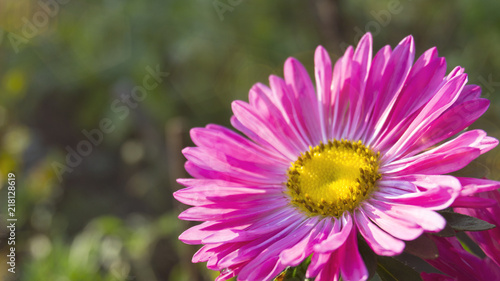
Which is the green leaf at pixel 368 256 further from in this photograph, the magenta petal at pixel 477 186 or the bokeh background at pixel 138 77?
the bokeh background at pixel 138 77

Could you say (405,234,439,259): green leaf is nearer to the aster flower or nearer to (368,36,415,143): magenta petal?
the aster flower

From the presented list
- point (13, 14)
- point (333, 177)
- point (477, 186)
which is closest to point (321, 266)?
point (477, 186)

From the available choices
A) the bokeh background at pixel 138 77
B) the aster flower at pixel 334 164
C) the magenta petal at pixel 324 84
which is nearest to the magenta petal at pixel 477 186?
the aster flower at pixel 334 164

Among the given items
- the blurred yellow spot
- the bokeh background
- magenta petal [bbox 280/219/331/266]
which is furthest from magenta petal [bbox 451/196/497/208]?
the blurred yellow spot

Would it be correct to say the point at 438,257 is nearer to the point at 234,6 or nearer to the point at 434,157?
the point at 434,157

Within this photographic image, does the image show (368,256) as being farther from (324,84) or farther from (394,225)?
(324,84)

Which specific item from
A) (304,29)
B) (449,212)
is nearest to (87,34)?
(304,29)

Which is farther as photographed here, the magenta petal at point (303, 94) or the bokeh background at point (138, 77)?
the bokeh background at point (138, 77)
